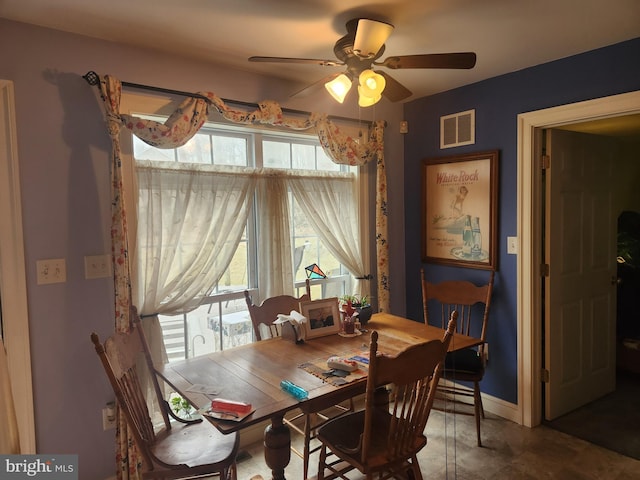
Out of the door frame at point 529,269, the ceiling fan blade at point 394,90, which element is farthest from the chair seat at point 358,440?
the ceiling fan blade at point 394,90

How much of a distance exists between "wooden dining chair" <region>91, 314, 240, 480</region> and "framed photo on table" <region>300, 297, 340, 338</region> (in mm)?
677

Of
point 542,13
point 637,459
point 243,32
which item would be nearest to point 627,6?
point 542,13

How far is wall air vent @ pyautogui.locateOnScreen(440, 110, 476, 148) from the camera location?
313cm

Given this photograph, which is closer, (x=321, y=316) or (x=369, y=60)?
(x=369, y=60)

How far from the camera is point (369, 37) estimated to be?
1.86m

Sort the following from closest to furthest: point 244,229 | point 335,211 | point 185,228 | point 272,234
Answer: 1. point 185,228
2. point 244,229
3. point 272,234
4. point 335,211

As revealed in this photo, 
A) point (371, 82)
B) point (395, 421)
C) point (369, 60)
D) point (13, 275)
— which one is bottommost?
point (395, 421)

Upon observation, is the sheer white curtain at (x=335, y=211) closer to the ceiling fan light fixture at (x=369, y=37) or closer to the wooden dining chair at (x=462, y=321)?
the wooden dining chair at (x=462, y=321)

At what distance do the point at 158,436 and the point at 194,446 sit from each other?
0.20 m

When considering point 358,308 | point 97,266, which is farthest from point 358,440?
point 97,266

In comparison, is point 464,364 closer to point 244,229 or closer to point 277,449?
point 277,449

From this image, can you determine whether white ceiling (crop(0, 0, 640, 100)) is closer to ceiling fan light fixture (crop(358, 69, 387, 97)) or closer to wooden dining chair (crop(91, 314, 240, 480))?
ceiling fan light fixture (crop(358, 69, 387, 97))

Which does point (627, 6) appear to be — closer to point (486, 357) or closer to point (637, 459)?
point (486, 357)

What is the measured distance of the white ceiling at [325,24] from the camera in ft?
6.17
